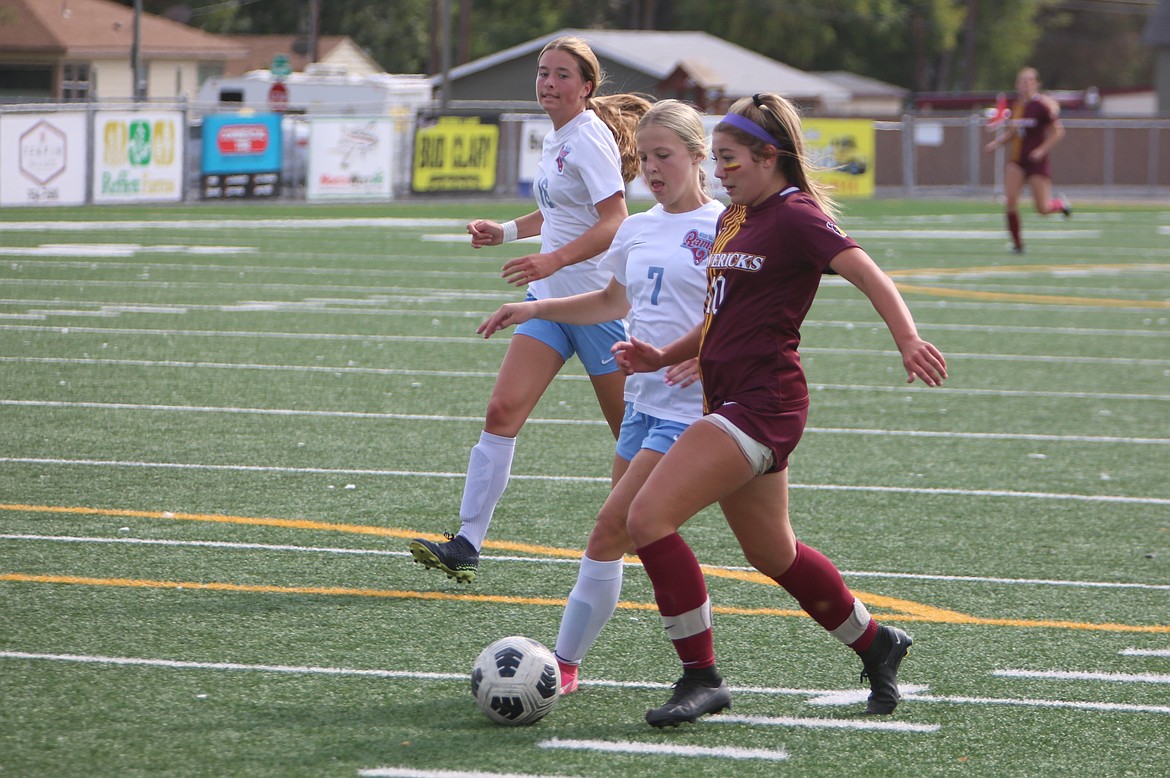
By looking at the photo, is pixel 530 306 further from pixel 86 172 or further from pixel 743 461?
pixel 86 172

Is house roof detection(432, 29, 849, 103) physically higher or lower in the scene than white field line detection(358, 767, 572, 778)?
higher

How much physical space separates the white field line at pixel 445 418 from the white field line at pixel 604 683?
16.0 feet

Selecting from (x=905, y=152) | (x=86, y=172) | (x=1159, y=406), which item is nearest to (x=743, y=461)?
(x=1159, y=406)

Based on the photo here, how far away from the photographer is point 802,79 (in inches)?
2494

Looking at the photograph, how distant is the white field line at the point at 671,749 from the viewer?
175 inches

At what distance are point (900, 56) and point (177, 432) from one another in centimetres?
7413

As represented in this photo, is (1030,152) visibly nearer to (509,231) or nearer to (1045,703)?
(509,231)

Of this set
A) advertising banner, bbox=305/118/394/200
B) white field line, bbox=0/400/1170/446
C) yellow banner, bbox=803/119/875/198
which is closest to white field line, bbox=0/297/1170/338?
white field line, bbox=0/400/1170/446

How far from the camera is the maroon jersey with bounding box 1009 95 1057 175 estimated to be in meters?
21.5

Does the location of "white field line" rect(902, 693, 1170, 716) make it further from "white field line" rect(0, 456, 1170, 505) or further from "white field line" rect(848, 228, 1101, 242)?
"white field line" rect(848, 228, 1101, 242)

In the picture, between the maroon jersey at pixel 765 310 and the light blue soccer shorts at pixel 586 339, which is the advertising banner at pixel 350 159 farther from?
the maroon jersey at pixel 765 310

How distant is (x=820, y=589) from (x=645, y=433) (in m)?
0.77

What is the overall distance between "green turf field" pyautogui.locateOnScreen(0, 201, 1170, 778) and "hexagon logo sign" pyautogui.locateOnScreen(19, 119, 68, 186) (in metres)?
10.5

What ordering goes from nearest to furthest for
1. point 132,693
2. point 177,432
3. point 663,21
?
point 132,693 < point 177,432 < point 663,21
